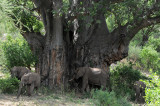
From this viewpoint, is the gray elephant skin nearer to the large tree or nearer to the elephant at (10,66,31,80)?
the large tree

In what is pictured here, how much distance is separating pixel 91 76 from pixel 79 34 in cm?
275

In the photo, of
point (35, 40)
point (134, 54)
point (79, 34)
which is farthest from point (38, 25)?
point (134, 54)

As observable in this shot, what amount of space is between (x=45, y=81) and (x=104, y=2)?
16.8ft

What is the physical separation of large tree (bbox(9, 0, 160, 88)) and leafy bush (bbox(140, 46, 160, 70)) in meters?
13.1

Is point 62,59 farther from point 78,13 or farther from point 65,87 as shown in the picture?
point 78,13

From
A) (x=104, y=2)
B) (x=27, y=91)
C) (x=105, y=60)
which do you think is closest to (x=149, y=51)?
(x=105, y=60)

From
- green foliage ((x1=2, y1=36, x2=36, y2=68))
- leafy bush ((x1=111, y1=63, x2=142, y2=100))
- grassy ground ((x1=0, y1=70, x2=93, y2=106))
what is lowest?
grassy ground ((x1=0, y1=70, x2=93, y2=106))

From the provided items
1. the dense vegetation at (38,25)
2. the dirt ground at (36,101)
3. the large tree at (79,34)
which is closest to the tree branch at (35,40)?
the large tree at (79,34)

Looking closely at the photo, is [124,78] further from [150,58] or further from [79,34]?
[150,58]

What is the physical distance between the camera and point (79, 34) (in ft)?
44.3

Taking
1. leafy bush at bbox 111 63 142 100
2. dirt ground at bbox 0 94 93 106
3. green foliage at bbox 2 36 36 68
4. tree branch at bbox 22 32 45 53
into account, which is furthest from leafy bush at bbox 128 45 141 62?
dirt ground at bbox 0 94 93 106

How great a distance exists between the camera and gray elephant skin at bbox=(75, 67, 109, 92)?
12.1 meters

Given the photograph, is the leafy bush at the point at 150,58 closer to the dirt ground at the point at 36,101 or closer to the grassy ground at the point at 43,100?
the grassy ground at the point at 43,100

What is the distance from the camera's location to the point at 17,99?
8.89 m
